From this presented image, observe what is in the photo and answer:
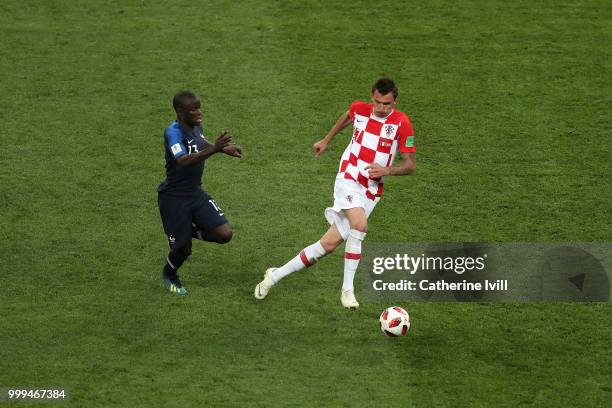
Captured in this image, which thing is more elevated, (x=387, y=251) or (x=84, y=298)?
(x=387, y=251)

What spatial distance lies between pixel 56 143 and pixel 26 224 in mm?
2148

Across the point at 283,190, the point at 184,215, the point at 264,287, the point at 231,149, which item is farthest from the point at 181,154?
the point at 283,190

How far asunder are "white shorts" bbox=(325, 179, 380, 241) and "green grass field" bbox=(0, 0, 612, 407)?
29.9 inches

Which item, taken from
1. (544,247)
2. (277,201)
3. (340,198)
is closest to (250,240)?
(277,201)

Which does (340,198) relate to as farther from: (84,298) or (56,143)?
(56,143)

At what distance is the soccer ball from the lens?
1112cm

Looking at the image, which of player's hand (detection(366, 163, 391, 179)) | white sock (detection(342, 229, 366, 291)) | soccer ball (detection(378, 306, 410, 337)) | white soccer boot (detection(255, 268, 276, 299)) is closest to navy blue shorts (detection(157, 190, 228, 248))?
white soccer boot (detection(255, 268, 276, 299))

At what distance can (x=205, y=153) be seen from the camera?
11352 mm

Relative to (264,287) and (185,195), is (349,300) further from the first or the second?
(185,195)

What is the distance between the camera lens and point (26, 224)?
1343 cm

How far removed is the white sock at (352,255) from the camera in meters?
11.7

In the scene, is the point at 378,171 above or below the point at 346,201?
above

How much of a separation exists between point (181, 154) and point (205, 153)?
0.93 feet

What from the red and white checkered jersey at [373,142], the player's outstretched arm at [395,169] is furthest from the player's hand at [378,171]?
the red and white checkered jersey at [373,142]
